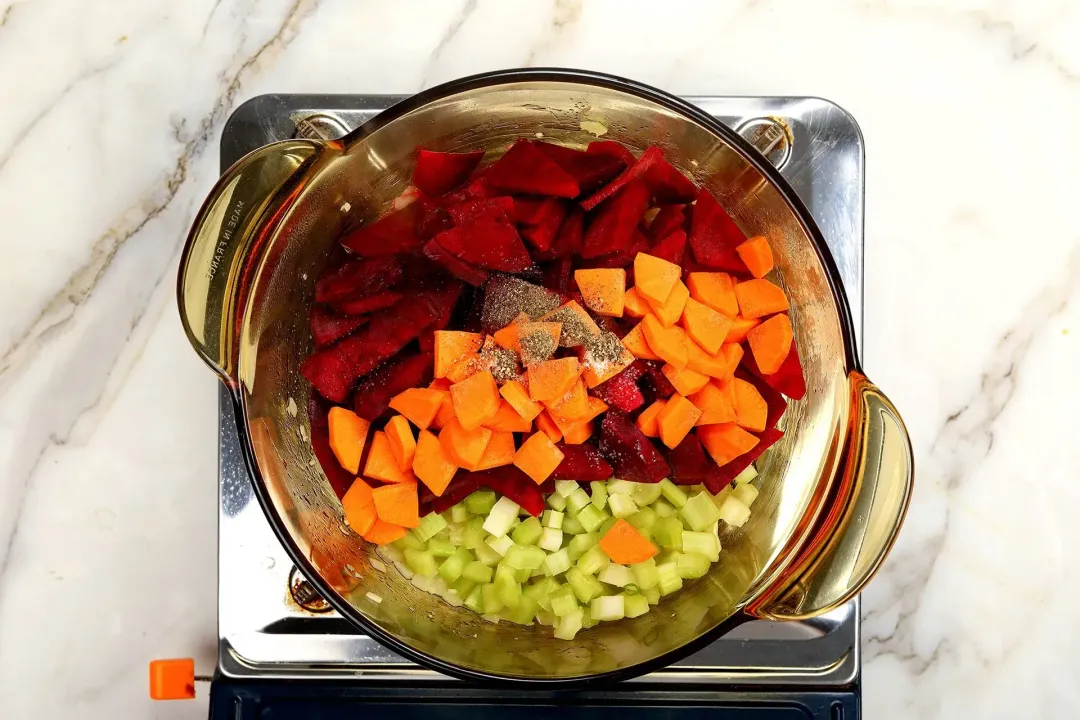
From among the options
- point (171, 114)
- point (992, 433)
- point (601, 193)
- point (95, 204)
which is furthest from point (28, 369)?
point (992, 433)

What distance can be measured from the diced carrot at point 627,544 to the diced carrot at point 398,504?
0.81 feet

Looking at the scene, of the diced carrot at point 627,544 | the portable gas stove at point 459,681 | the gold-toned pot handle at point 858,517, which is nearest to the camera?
the gold-toned pot handle at point 858,517

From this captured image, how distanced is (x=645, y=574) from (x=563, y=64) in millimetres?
816

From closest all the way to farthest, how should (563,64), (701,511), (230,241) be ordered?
(230,241) < (701,511) < (563,64)

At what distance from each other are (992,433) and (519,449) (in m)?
0.85

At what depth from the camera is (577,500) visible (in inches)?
40.2

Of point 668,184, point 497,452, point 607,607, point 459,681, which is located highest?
point 668,184

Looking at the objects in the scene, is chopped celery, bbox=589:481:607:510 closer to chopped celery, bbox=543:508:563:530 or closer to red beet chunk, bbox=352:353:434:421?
chopped celery, bbox=543:508:563:530

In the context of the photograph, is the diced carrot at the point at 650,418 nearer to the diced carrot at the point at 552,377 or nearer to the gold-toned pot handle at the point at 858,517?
the diced carrot at the point at 552,377

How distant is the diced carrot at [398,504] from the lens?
0.97 metres

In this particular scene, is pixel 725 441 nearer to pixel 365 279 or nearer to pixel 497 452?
pixel 497 452

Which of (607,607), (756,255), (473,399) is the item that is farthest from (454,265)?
(607,607)

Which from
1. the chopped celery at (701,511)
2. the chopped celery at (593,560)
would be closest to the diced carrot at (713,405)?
the chopped celery at (701,511)

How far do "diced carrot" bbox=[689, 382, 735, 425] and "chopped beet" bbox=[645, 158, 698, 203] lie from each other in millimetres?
246
